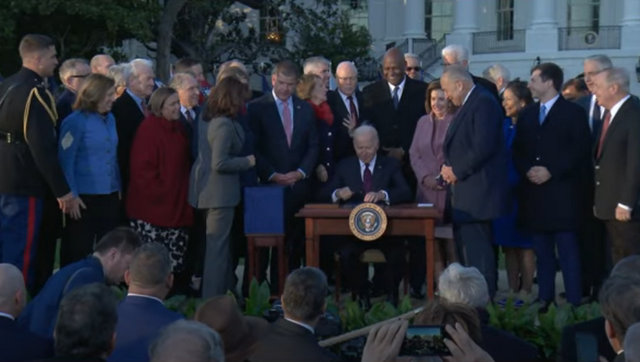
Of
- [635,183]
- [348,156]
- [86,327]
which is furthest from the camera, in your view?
[348,156]

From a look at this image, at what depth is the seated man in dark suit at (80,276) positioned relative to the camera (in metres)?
6.79

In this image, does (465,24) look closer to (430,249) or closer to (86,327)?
(430,249)

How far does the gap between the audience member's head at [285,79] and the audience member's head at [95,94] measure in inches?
64.5

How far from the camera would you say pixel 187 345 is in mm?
4711

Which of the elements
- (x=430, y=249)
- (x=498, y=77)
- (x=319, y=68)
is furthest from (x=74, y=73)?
(x=498, y=77)

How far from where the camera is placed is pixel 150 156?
410 inches

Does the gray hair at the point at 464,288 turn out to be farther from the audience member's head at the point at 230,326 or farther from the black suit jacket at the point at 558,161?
the black suit jacket at the point at 558,161

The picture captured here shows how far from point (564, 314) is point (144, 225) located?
13.6 ft

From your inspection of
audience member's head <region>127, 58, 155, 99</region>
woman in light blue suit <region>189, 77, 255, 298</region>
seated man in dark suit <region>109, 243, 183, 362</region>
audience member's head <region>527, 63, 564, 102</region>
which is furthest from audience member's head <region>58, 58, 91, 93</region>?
seated man in dark suit <region>109, 243, 183, 362</region>

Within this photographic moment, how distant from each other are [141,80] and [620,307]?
6.38 metres

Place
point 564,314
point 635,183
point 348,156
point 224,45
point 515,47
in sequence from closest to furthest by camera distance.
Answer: point 564,314 → point 635,183 → point 348,156 → point 224,45 → point 515,47

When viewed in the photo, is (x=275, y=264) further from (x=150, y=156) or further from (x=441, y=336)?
(x=441, y=336)

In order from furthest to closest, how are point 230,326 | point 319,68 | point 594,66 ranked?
point 319,68, point 594,66, point 230,326

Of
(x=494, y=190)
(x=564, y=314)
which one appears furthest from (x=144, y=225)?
(x=564, y=314)
